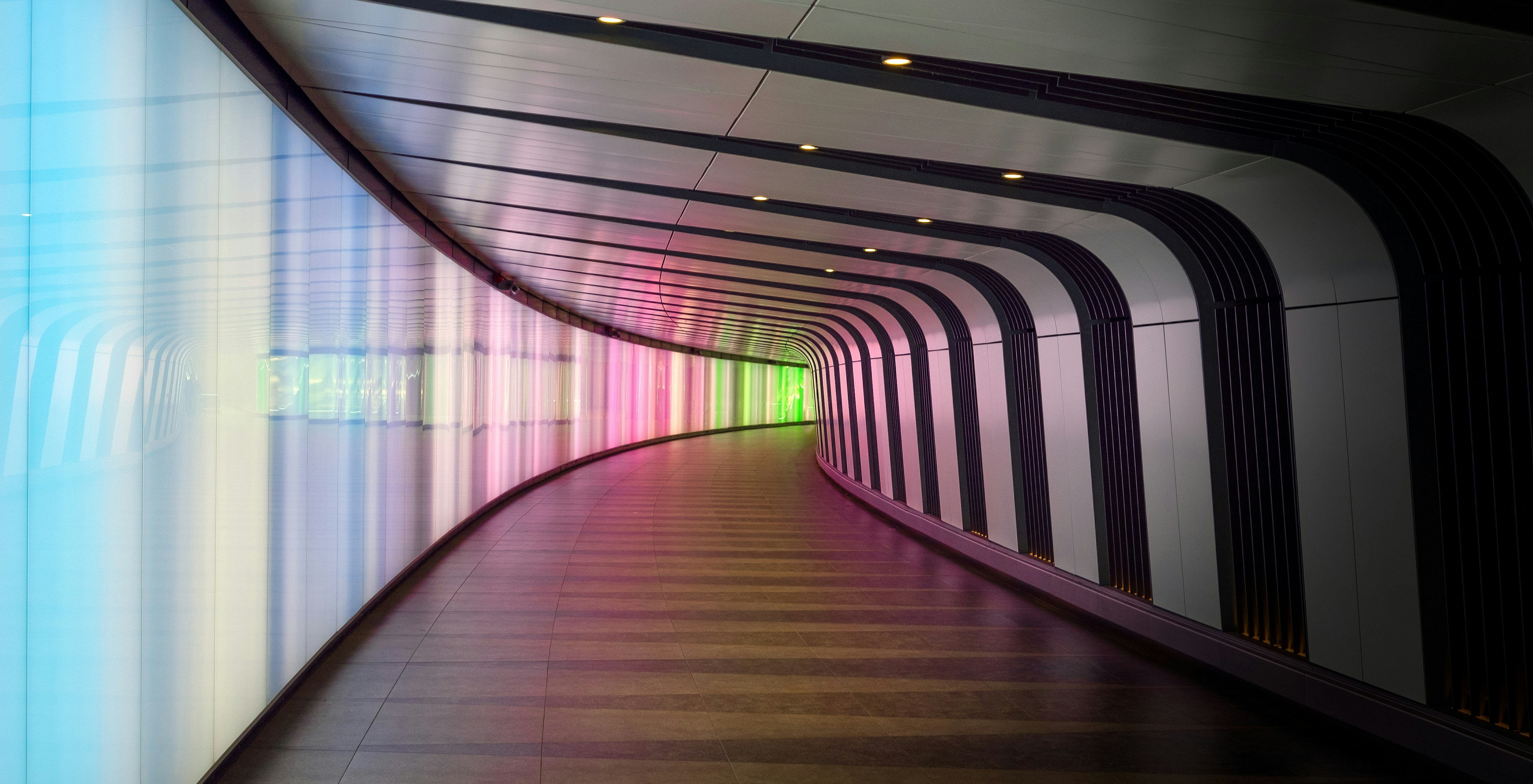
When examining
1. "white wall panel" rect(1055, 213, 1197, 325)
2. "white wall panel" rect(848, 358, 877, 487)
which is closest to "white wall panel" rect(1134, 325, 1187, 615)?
"white wall panel" rect(1055, 213, 1197, 325)

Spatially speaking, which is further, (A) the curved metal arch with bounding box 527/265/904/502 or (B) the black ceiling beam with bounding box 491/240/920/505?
(A) the curved metal arch with bounding box 527/265/904/502

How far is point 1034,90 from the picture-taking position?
5207mm

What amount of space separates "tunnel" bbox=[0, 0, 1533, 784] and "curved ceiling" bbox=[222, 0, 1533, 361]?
43 mm

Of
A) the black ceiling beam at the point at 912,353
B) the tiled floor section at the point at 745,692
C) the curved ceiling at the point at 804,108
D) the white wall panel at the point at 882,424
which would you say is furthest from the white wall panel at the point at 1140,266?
the white wall panel at the point at 882,424

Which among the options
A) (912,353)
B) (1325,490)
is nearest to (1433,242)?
(1325,490)

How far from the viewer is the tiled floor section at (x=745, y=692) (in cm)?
526

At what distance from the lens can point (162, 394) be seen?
4098 mm

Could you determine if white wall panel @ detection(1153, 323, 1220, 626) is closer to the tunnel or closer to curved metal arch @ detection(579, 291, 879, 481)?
the tunnel

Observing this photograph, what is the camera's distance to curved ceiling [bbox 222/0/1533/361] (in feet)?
13.3

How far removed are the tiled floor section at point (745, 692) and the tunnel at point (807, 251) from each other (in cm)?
5

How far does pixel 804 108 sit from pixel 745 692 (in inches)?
135

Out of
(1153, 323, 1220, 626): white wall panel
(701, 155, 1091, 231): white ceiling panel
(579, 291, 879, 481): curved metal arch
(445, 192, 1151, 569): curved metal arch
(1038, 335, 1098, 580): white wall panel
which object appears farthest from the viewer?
(579, 291, 879, 481): curved metal arch

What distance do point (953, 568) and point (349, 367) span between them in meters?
6.61

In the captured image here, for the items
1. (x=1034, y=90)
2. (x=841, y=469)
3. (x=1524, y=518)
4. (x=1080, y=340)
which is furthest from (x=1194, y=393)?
(x=841, y=469)
